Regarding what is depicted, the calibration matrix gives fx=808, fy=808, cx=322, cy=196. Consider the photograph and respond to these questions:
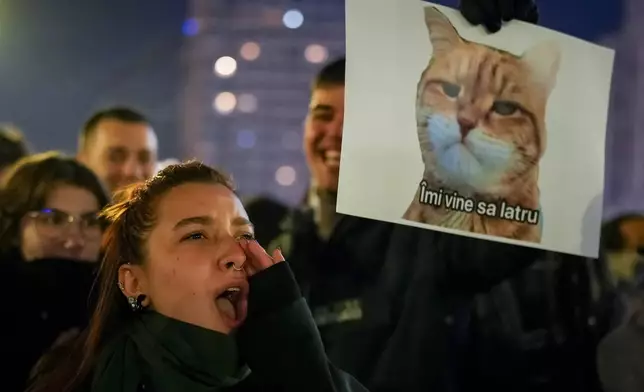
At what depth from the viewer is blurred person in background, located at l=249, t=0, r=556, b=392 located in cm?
102

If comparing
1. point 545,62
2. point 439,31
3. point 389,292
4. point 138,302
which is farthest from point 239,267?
point 545,62

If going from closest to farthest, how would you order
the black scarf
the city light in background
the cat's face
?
1. the black scarf
2. the city light in background
3. the cat's face

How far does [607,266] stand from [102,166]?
717 mm

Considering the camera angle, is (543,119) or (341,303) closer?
(341,303)

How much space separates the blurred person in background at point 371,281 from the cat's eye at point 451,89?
15cm

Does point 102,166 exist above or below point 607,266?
above

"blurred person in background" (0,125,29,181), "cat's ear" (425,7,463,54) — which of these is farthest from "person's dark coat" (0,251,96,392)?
"cat's ear" (425,7,463,54)

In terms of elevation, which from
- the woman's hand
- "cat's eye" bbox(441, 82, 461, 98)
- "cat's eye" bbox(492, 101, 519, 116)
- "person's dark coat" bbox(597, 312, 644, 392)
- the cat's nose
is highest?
"cat's eye" bbox(441, 82, 461, 98)

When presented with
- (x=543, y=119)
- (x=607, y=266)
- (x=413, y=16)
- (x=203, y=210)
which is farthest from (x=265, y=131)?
(x=607, y=266)

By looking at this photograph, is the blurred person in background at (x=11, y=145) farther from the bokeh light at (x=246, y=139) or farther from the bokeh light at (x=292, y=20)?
the bokeh light at (x=292, y=20)

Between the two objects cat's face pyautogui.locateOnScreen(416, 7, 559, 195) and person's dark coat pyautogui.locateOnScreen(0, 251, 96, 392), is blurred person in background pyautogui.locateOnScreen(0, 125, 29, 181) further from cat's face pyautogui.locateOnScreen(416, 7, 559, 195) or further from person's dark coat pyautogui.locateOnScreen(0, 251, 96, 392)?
cat's face pyautogui.locateOnScreen(416, 7, 559, 195)

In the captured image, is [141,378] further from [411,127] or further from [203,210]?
[411,127]

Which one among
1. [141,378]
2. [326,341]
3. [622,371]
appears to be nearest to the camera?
[141,378]

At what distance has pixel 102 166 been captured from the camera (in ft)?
3.15
